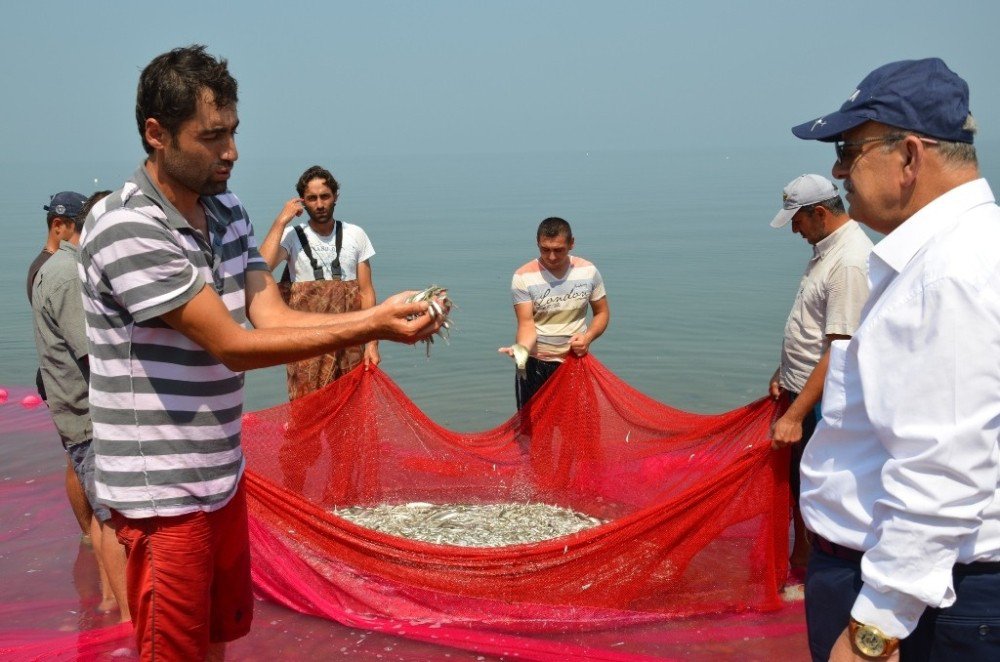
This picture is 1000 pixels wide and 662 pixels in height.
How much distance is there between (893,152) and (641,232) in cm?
2416

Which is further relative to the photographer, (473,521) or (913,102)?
(473,521)

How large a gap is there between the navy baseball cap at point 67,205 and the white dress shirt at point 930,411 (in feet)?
13.0

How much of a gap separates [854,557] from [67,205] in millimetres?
4070

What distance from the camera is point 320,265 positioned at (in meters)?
6.45

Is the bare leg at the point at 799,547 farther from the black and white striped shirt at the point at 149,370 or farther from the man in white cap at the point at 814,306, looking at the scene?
the black and white striped shirt at the point at 149,370

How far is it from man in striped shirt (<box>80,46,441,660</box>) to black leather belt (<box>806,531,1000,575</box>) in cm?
110

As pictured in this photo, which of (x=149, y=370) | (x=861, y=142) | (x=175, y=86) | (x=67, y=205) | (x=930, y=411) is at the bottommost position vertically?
(x=149, y=370)

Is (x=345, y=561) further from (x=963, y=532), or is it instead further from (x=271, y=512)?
(x=963, y=532)

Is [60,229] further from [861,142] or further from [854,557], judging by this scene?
[854,557]

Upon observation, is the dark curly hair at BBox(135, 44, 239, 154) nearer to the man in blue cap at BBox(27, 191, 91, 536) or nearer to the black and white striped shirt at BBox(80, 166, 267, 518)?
the black and white striped shirt at BBox(80, 166, 267, 518)

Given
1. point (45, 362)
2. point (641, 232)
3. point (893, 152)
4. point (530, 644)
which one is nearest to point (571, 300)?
point (530, 644)

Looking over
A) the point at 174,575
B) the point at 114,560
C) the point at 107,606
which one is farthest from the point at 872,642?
the point at 107,606

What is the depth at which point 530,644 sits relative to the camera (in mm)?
4094

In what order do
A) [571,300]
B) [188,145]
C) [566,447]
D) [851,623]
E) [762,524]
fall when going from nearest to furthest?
[851,623]
[188,145]
[762,524]
[566,447]
[571,300]
